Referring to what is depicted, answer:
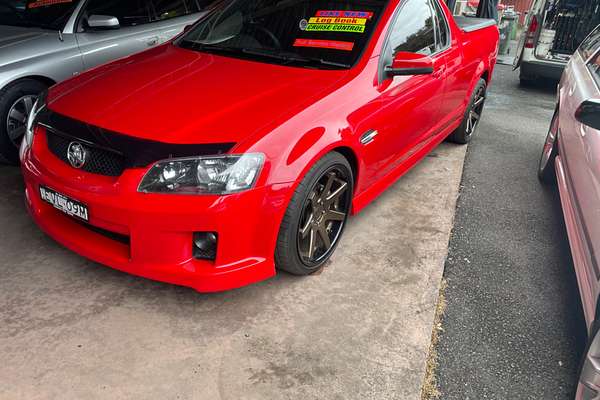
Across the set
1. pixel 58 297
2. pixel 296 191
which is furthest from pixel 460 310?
pixel 58 297

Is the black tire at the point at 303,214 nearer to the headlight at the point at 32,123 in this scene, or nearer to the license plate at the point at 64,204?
the license plate at the point at 64,204

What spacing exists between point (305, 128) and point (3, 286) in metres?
A: 1.75

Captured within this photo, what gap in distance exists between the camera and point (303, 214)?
8.44 ft

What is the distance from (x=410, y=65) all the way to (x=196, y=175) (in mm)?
1431

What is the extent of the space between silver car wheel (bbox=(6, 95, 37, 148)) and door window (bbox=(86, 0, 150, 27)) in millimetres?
997

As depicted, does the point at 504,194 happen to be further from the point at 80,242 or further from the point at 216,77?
the point at 80,242

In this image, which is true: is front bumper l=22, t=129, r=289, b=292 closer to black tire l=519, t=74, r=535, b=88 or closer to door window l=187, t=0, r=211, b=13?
door window l=187, t=0, r=211, b=13

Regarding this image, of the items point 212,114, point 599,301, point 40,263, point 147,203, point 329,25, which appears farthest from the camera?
point 329,25

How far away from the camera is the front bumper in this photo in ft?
6.98

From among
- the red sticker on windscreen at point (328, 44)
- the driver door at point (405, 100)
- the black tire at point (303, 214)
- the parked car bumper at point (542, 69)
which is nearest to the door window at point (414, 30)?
the driver door at point (405, 100)

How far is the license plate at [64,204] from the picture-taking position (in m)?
2.29

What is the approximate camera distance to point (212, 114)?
7.76ft

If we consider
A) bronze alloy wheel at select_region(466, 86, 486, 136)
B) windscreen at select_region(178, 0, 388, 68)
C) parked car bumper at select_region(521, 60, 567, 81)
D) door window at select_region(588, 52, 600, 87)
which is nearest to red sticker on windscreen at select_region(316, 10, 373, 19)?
windscreen at select_region(178, 0, 388, 68)

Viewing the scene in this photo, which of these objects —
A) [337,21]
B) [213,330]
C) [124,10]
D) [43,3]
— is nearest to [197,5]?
[124,10]
